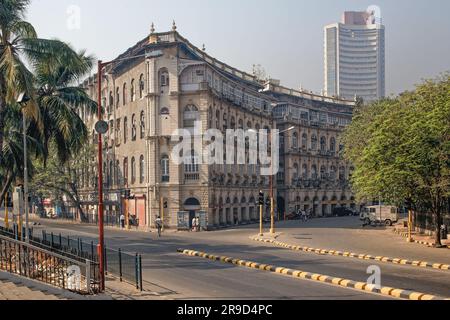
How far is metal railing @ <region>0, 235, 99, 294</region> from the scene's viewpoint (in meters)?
16.7

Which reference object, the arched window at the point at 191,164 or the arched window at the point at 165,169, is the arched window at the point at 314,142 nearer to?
the arched window at the point at 191,164

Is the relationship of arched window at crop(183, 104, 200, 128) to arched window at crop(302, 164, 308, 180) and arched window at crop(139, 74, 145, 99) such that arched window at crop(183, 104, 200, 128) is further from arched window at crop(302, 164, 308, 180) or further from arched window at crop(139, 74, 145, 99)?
arched window at crop(302, 164, 308, 180)

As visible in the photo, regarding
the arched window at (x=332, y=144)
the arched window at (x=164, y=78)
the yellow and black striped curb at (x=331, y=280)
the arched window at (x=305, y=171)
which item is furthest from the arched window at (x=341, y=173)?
the yellow and black striped curb at (x=331, y=280)

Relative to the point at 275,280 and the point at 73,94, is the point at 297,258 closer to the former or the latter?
the point at 275,280

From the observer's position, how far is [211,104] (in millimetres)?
56031

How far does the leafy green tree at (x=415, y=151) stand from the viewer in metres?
30.8

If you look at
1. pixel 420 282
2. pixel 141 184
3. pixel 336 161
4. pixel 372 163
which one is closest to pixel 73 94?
pixel 372 163

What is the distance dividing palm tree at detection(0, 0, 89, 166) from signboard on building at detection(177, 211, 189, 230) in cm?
2796

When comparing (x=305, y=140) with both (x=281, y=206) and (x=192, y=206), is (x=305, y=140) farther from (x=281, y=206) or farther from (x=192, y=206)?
(x=192, y=206)

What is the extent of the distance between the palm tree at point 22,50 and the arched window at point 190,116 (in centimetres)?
2773

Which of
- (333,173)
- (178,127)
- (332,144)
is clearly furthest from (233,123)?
(333,173)

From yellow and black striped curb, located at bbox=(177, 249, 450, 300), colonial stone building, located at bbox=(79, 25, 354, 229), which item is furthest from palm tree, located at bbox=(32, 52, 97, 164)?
colonial stone building, located at bbox=(79, 25, 354, 229)

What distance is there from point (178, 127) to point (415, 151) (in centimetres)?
2854
